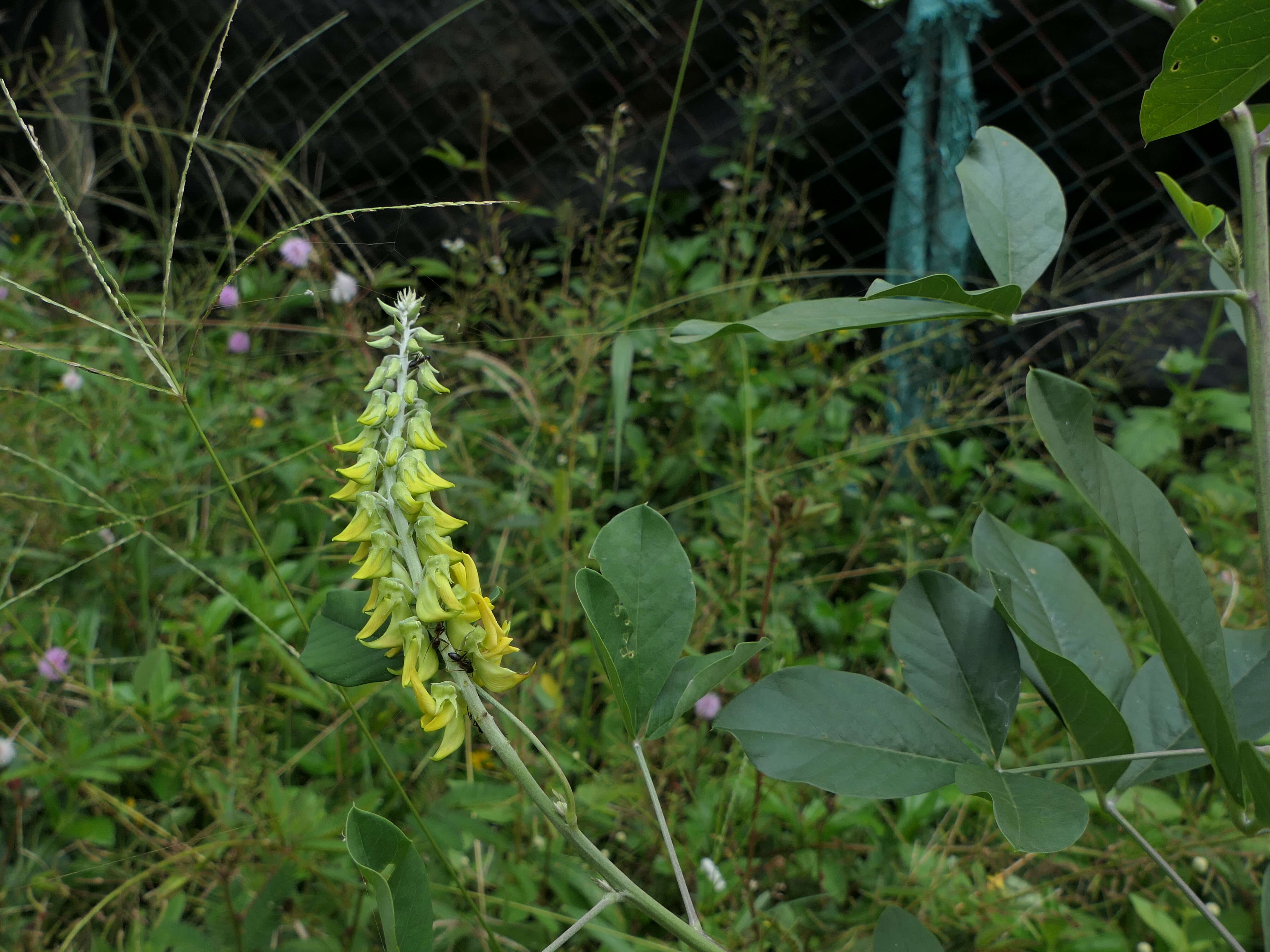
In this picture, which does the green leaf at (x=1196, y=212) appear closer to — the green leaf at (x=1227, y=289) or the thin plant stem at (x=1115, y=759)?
the green leaf at (x=1227, y=289)

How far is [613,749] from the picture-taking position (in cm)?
120

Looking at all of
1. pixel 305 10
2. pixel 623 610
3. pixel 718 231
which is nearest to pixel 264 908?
pixel 623 610

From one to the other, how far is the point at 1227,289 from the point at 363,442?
1.71 ft

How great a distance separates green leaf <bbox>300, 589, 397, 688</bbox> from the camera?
45cm

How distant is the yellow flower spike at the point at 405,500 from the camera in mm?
393

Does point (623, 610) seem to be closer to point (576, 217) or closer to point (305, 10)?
point (576, 217)

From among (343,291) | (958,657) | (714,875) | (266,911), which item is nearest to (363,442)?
(958,657)

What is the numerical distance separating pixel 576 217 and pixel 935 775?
6.69ft

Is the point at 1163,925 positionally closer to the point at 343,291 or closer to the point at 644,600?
the point at 644,600

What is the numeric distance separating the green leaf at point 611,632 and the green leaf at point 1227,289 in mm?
390

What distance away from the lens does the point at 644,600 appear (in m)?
0.49

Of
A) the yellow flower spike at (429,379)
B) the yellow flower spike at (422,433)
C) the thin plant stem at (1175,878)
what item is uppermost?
the yellow flower spike at (429,379)

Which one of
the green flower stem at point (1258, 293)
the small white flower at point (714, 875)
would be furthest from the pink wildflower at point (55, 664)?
the green flower stem at point (1258, 293)

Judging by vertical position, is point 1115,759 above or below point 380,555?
below
